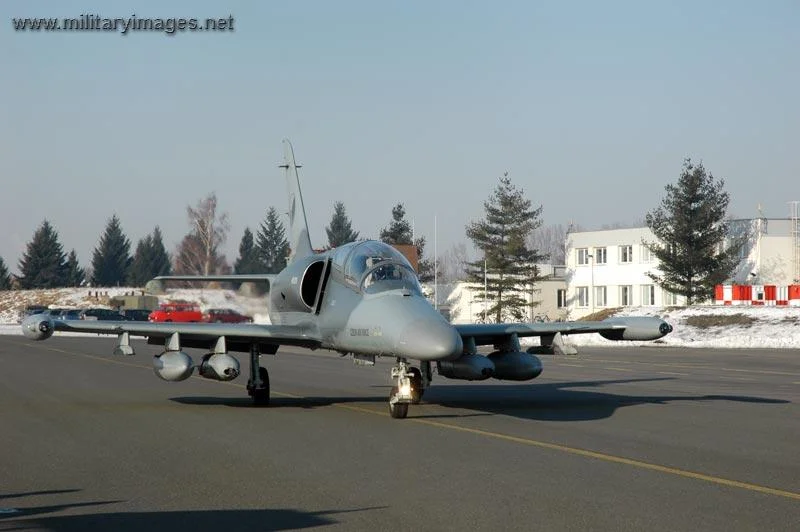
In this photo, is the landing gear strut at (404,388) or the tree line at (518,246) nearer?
the landing gear strut at (404,388)

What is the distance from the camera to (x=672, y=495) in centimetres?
1038

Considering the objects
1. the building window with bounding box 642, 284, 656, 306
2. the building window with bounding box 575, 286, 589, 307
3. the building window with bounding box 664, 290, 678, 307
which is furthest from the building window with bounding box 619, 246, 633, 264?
the building window with bounding box 575, 286, 589, 307

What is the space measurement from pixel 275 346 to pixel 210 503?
12.9 m

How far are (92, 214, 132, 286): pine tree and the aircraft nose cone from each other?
140235mm

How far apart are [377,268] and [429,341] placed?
3.04 metres

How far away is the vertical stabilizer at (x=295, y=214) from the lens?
27.0m

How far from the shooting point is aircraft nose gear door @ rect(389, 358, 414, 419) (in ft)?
59.2

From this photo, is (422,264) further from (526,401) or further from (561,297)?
(526,401)

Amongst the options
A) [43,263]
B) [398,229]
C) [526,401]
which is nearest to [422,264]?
[398,229]

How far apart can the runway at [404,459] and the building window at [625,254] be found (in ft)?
230

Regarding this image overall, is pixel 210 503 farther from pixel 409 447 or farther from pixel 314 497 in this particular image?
pixel 409 447

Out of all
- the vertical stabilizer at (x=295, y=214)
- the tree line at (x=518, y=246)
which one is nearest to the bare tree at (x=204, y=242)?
the tree line at (x=518, y=246)

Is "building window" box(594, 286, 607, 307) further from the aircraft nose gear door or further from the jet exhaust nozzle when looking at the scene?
the aircraft nose gear door

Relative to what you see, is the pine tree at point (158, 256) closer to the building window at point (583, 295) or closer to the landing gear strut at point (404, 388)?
the building window at point (583, 295)
